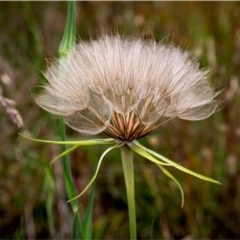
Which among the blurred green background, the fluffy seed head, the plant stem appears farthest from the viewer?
the blurred green background

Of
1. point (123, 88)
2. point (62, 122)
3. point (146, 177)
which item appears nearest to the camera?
point (123, 88)

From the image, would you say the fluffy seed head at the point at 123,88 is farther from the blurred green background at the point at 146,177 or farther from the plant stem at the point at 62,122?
the blurred green background at the point at 146,177

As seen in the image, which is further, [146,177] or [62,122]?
[146,177]

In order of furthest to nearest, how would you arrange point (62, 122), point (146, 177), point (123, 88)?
point (146, 177) < point (62, 122) < point (123, 88)

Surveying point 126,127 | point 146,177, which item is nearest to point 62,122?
point 126,127

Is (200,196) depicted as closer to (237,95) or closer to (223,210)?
(223,210)

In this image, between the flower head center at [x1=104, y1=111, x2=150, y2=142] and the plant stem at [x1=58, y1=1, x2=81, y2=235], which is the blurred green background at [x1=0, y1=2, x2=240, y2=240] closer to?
the plant stem at [x1=58, y1=1, x2=81, y2=235]

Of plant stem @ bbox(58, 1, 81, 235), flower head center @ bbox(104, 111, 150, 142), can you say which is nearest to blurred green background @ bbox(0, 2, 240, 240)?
plant stem @ bbox(58, 1, 81, 235)

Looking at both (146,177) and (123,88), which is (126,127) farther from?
(146,177)

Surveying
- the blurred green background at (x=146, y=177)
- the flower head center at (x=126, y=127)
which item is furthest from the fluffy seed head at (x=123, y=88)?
the blurred green background at (x=146, y=177)
